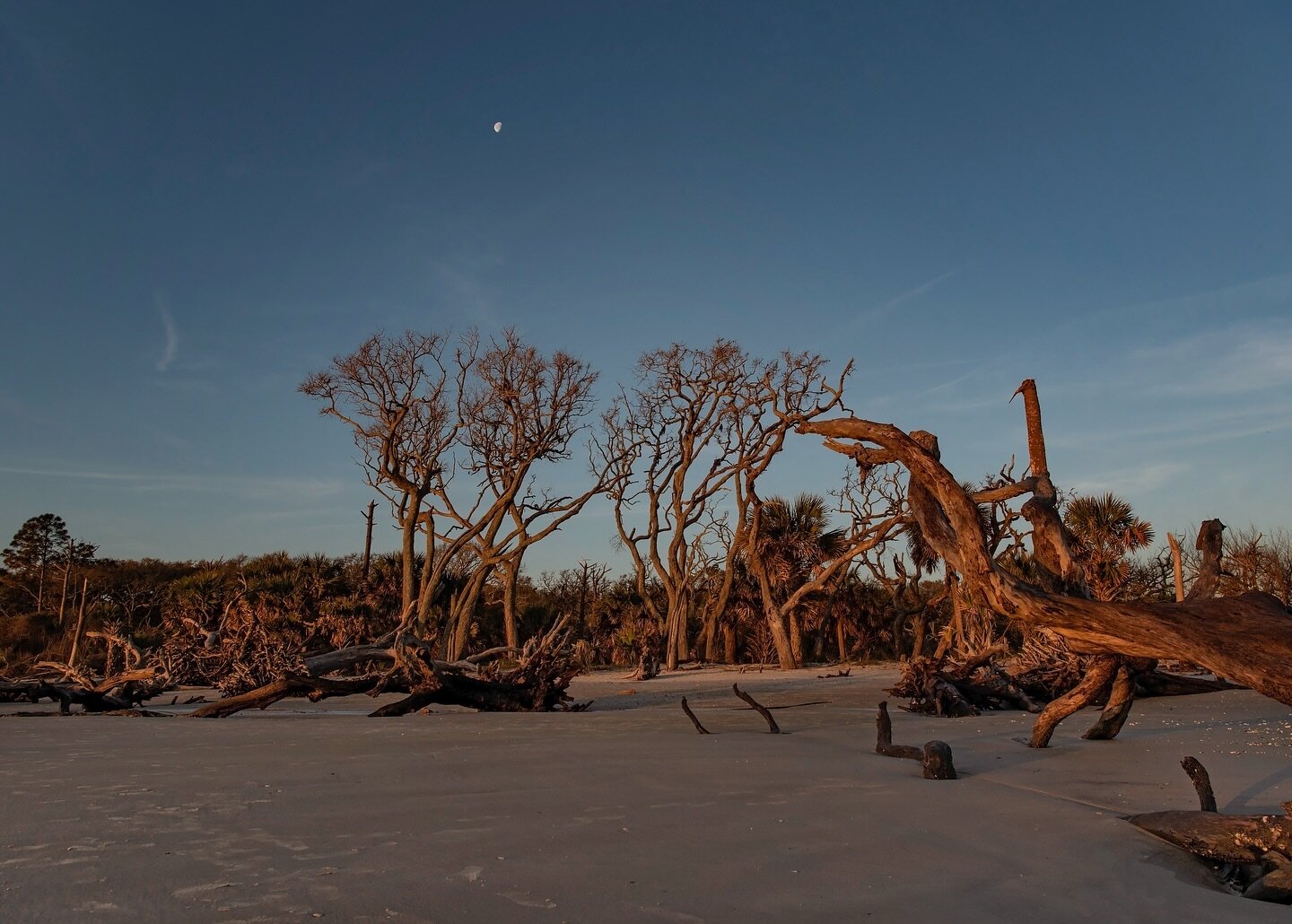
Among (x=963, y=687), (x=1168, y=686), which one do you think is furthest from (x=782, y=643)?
(x=963, y=687)

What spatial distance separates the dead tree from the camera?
4.33 m

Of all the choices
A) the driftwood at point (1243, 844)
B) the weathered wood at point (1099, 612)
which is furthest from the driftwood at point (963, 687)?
the driftwood at point (1243, 844)

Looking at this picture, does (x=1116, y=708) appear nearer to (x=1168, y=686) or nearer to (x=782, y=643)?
(x=1168, y=686)

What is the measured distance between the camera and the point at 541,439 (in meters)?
28.9

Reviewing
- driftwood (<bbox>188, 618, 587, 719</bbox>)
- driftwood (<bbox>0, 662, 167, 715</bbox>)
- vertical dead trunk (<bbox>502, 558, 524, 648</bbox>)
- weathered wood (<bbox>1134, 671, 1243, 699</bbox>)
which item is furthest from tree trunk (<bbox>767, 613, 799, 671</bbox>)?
driftwood (<bbox>0, 662, 167, 715</bbox>)

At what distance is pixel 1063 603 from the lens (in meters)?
5.43

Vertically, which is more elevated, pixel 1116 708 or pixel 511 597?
pixel 511 597

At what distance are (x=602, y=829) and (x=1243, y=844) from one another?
260 cm

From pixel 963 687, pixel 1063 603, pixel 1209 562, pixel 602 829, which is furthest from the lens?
pixel 963 687

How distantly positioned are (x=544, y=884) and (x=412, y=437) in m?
26.2

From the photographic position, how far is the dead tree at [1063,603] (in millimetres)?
4332

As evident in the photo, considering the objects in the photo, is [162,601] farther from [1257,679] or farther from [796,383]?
[1257,679]

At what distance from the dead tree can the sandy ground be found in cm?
82

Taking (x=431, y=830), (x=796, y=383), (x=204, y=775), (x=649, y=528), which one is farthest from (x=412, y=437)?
(x=431, y=830)
